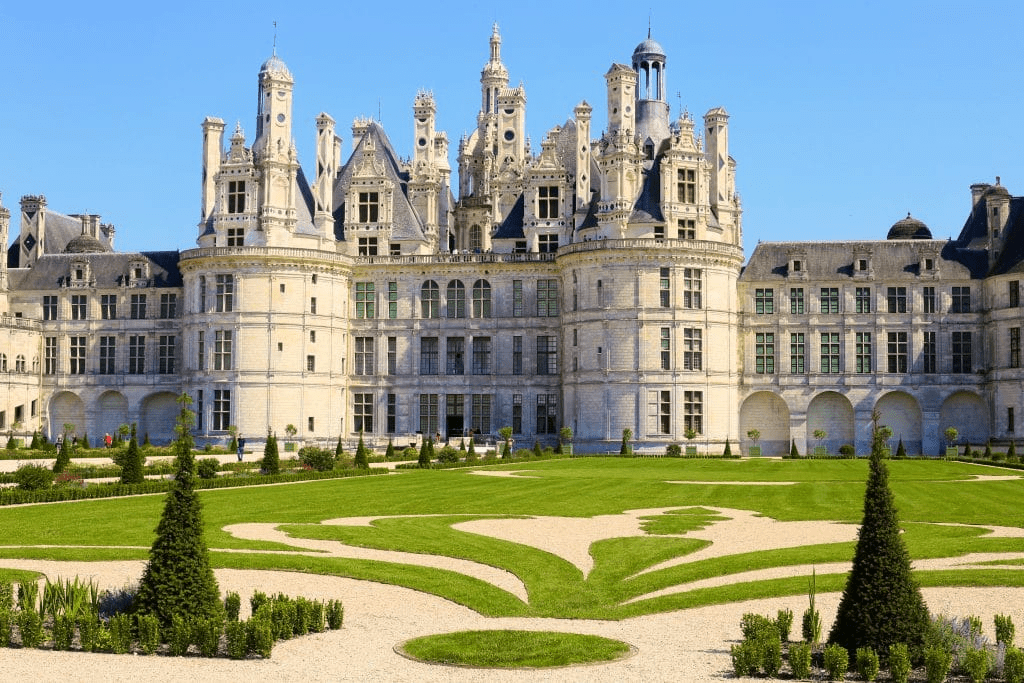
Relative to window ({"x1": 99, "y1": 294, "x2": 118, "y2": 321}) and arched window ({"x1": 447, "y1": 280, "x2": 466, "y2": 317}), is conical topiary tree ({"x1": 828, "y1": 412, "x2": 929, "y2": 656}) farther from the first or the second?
window ({"x1": 99, "y1": 294, "x2": 118, "y2": 321})

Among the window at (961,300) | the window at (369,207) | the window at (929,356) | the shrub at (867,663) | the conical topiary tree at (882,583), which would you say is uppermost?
the window at (369,207)

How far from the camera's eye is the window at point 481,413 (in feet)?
256

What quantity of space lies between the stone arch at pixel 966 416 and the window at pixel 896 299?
612cm

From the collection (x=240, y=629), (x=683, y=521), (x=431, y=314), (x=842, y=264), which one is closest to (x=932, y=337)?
(x=842, y=264)

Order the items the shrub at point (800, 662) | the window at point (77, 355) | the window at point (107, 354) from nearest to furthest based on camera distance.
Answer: the shrub at point (800, 662) → the window at point (107, 354) → the window at point (77, 355)

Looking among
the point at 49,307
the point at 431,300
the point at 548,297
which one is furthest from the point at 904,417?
the point at 49,307

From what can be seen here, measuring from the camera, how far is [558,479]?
4531cm

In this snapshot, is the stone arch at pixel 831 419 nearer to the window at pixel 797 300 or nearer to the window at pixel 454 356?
the window at pixel 797 300

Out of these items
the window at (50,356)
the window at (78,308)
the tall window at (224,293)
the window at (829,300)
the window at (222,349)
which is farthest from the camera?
the window at (78,308)

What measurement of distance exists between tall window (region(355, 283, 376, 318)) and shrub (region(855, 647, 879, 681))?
65.3 meters

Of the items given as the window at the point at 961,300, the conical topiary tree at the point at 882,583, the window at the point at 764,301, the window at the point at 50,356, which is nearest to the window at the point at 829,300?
the window at the point at 764,301

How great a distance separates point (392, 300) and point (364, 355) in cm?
405

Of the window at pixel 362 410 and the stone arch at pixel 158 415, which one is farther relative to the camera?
the stone arch at pixel 158 415

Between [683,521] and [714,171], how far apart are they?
47.3m
